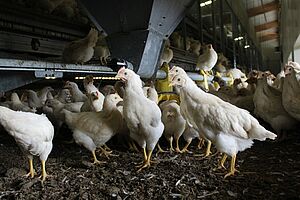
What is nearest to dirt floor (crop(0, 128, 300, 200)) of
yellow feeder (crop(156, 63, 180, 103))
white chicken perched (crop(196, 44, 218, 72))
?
yellow feeder (crop(156, 63, 180, 103))

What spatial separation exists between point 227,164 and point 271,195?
0.60 metres

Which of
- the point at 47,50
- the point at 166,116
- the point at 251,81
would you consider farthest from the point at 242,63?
the point at 166,116

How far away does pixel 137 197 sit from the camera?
1779mm

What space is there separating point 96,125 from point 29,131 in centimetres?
54

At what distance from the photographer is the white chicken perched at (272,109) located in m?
3.02

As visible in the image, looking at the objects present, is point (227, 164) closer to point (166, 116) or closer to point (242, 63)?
point (166, 116)

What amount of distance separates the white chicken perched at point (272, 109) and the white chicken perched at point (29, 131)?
199 centimetres

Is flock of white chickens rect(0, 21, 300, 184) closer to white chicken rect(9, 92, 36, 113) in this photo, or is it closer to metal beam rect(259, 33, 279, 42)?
white chicken rect(9, 92, 36, 113)

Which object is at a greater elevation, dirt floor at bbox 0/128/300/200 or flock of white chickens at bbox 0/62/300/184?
flock of white chickens at bbox 0/62/300/184

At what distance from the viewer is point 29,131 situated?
6.94ft

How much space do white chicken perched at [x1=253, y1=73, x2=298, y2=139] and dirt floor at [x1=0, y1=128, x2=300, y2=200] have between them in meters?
0.30

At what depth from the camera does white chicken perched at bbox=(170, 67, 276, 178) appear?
2.08 meters

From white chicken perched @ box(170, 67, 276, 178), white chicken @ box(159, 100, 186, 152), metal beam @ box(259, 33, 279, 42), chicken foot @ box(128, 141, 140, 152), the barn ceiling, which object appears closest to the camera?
white chicken perched @ box(170, 67, 276, 178)

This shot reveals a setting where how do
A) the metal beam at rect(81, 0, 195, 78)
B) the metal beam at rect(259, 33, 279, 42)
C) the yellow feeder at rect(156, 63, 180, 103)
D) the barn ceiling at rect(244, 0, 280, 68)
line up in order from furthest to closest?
1. the metal beam at rect(259, 33, 279, 42)
2. the barn ceiling at rect(244, 0, 280, 68)
3. the yellow feeder at rect(156, 63, 180, 103)
4. the metal beam at rect(81, 0, 195, 78)
